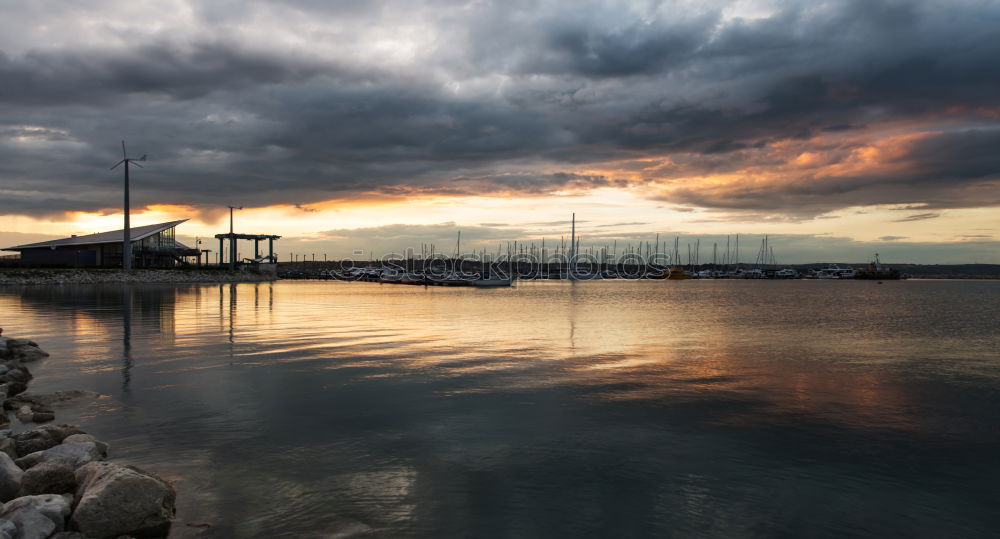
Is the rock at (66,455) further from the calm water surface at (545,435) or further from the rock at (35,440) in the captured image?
the calm water surface at (545,435)

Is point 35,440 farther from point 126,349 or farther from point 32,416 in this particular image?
point 126,349

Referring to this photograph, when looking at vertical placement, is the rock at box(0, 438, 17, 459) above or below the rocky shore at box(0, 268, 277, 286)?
below

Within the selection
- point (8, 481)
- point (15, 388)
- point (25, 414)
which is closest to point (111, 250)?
point (15, 388)

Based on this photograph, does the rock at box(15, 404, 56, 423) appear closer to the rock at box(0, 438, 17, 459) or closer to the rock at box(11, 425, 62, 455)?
the rock at box(11, 425, 62, 455)

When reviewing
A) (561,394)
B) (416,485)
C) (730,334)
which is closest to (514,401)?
(561,394)

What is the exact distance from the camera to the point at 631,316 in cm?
4728

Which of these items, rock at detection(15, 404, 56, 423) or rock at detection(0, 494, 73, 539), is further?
rock at detection(15, 404, 56, 423)

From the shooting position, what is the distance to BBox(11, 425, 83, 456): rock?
1034cm

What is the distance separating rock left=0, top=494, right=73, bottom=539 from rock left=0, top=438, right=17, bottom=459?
2828 millimetres

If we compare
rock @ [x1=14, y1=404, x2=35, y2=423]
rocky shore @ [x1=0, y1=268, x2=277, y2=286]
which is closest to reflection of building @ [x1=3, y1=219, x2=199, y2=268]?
rocky shore @ [x1=0, y1=268, x2=277, y2=286]

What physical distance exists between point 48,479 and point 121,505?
5.76ft

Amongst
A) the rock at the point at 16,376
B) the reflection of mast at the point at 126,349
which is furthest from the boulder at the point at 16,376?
the reflection of mast at the point at 126,349

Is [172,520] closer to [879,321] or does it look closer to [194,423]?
[194,423]

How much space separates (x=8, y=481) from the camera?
856 cm
